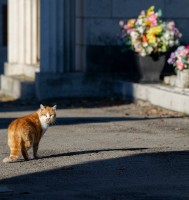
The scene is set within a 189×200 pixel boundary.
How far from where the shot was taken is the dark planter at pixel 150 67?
1753 cm

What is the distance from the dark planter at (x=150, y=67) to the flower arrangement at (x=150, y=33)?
0.15 m

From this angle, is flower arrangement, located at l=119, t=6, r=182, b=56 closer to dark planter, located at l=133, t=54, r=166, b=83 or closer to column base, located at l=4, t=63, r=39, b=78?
dark planter, located at l=133, t=54, r=166, b=83

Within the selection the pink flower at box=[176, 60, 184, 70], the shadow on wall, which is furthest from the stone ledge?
the shadow on wall

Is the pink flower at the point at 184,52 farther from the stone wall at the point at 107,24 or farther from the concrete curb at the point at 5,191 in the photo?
the concrete curb at the point at 5,191

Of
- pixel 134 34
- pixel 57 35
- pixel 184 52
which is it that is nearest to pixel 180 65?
pixel 184 52

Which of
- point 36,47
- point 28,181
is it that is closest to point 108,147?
point 28,181

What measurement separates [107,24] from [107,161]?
7618mm

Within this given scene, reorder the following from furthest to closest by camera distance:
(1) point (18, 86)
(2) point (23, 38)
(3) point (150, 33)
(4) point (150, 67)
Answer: (2) point (23, 38)
(1) point (18, 86)
(4) point (150, 67)
(3) point (150, 33)

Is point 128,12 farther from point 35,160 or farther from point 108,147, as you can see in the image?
point 35,160

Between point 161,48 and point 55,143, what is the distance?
573cm

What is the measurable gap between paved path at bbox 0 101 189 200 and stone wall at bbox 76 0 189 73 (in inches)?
104

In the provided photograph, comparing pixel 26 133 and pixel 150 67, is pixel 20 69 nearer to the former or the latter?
pixel 150 67

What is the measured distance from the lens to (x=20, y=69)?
806 inches

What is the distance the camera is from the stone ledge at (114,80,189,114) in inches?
602
